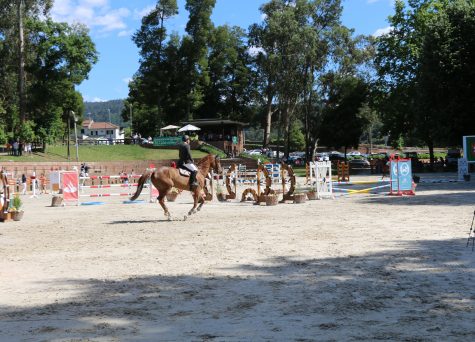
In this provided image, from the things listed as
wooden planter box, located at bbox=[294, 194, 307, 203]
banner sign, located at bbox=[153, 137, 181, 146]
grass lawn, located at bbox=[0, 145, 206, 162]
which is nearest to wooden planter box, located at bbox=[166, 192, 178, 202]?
wooden planter box, located at bbox=[294, 194, 307, 203]

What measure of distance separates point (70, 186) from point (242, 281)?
57.4 ft

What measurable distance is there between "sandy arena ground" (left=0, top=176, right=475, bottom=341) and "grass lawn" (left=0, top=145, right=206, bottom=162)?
37796mm

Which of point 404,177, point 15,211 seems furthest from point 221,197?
point 15,211

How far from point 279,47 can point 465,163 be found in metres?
26.0

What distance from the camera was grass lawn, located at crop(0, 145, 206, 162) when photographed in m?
49.9

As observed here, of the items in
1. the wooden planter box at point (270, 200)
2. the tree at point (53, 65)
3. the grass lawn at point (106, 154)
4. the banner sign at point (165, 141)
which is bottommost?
the wooden planter box at point (270, 200)

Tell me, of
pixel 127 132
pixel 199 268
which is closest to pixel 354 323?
pixel 199 268

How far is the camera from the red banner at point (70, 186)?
22.8m

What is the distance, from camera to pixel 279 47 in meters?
52.8

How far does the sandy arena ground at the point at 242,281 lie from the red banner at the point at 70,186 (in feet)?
28.9

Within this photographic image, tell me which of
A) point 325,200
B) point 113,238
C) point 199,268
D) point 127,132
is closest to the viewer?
point 199,268

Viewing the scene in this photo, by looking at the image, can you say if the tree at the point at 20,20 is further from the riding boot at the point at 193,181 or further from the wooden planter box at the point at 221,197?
the riding boot at the point at 193,181

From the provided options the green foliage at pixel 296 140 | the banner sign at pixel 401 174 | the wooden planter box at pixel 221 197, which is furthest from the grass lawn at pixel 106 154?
the green foliage at pixel 296 140

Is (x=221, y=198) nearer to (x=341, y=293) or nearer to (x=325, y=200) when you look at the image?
(x=325, y=200)
